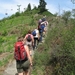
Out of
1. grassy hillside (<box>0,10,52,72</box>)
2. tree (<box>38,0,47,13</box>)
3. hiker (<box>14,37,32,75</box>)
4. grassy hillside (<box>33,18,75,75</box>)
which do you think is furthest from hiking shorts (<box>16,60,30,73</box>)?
tree (<box>38,0,47,13</box>)

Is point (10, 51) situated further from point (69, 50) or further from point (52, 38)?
point (69, 50)

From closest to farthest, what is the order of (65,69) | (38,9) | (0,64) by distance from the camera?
(65,69) → (0,64) → (38,9)

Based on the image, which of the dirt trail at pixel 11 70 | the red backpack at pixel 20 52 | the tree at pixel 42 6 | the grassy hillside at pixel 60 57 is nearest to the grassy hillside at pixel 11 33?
the dirt trail at pixel 11 70

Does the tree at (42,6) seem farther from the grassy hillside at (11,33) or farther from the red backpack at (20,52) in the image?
the red backpack at (20,52)

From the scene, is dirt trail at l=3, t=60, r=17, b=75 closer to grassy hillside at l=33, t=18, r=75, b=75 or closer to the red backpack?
grassy hillside at l=33, t=18, r=75, b=75

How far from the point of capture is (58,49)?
1467 cm

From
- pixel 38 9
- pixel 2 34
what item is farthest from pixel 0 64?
pixel 38 9

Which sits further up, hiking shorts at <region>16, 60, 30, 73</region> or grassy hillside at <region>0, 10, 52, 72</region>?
hiking shorts at <region>16, 60, 30, 73</region>

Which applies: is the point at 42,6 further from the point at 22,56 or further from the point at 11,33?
the point at 22,56

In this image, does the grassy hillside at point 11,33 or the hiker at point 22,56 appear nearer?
the hiker at point 22,56

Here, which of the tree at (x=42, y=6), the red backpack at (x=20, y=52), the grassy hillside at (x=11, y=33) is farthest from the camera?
the tree at (x=42, y=6)

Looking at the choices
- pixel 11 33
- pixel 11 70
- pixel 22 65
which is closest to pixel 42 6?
pixel 11 33

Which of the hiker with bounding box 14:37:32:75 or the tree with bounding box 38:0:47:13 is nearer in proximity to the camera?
the hiker with bounding box 14:37:32:75

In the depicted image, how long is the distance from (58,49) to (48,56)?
4.00 ft
